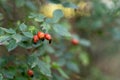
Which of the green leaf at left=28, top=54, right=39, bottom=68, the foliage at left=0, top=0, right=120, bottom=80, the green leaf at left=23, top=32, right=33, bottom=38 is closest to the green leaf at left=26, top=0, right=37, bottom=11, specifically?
the foliage at left=0, top=0, right=120, bottom=80

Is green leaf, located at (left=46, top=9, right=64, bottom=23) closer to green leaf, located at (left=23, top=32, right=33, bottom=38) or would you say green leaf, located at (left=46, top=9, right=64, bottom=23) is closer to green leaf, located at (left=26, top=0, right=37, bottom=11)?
green leaf, located at (left=23, top=32, right=33, bottom=38)

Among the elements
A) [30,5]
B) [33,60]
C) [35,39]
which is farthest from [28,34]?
[30,5]

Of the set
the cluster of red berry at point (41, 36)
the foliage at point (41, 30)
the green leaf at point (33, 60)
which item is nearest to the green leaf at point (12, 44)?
the foliage at point (41, 30)

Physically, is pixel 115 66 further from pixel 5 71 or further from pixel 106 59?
pixel 5 71

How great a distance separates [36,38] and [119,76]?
2.46 meters

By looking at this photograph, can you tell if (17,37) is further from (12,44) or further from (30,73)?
(30,73)

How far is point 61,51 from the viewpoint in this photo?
2.91m

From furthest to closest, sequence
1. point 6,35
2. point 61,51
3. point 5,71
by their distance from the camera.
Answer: point 61,51
point 5,71
point 6,35

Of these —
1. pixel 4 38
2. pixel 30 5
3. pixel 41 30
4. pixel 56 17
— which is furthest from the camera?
pixel 30 5

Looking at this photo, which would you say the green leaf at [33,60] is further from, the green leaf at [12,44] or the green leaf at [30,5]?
the green leaf at [30,5]

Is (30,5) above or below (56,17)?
above

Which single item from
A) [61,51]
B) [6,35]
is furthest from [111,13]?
[6,35]

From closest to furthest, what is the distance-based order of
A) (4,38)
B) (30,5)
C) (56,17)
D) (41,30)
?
(4,38), (41,30), (56,17), (30,5)

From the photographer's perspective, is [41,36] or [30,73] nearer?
[41,36]
